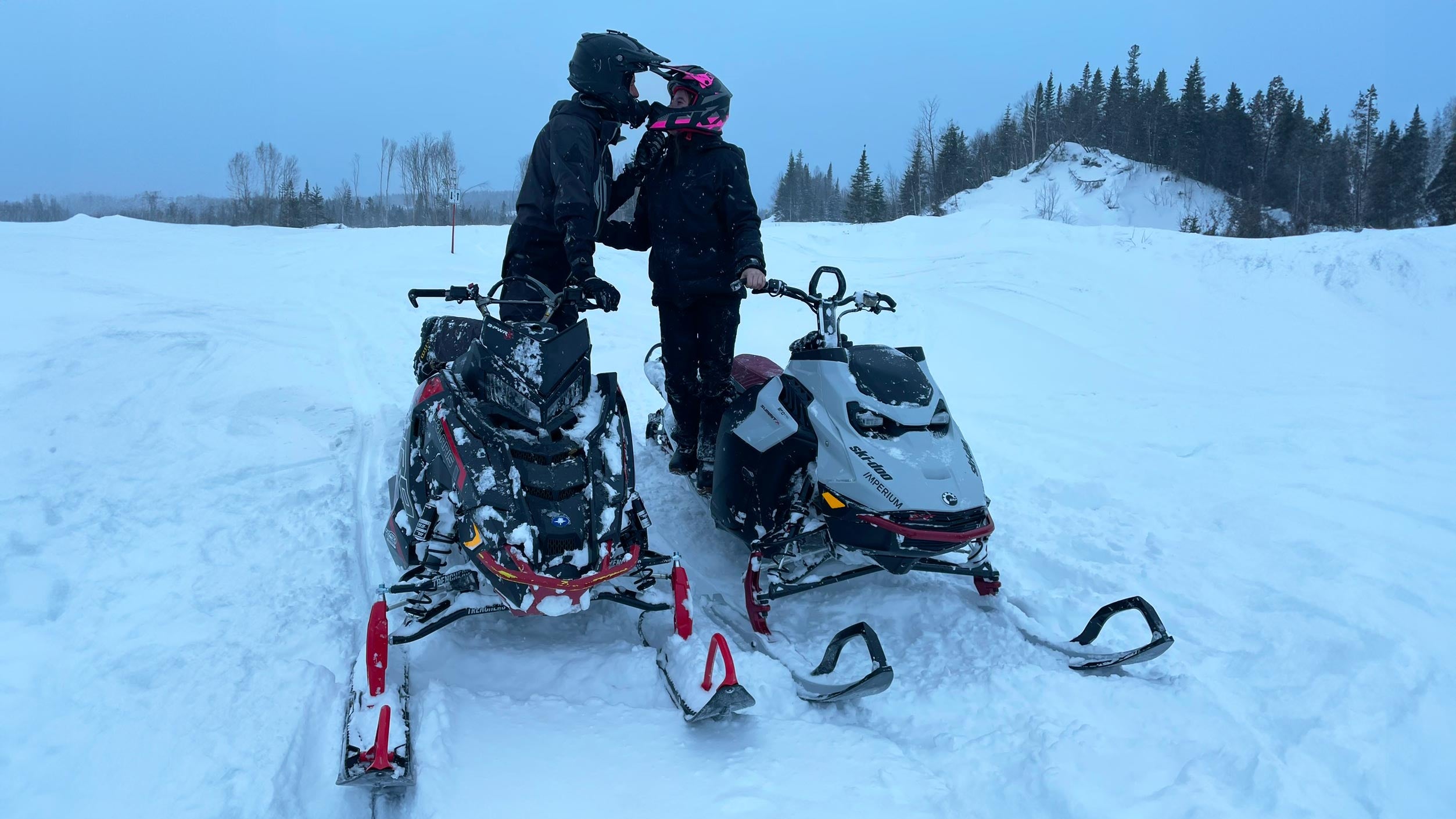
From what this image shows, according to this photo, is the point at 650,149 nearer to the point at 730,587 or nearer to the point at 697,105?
the point at 697,105

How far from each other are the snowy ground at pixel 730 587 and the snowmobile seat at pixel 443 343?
0.83 metres

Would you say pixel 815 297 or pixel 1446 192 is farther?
pixel 1446 192

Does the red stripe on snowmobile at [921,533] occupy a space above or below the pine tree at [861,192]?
below

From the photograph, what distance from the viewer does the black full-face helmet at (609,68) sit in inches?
151

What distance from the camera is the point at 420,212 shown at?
169ft

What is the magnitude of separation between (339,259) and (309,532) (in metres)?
12.1

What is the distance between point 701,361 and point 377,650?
2.19 meters

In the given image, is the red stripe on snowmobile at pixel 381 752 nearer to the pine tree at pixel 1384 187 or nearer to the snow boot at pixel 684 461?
the snow boot at pixel 684 461

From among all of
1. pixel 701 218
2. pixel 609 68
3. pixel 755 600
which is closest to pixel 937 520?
pixel 755 600

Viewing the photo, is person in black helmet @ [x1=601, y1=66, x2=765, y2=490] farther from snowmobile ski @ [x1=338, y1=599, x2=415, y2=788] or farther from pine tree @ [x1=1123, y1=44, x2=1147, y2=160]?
pine tree @ [x1=1123, y1=44, x2=1147, y2=160]

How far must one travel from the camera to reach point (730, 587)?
3670 mm

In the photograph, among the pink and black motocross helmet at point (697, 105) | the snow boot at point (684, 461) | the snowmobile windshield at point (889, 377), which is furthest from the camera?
the snow boot at point (684, 461)

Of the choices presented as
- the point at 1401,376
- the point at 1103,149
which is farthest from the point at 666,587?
the point at 1103,149

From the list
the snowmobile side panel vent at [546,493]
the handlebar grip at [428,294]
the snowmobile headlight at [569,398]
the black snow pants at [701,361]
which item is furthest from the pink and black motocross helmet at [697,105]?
the snowmobile side panel vent at [546,493]
